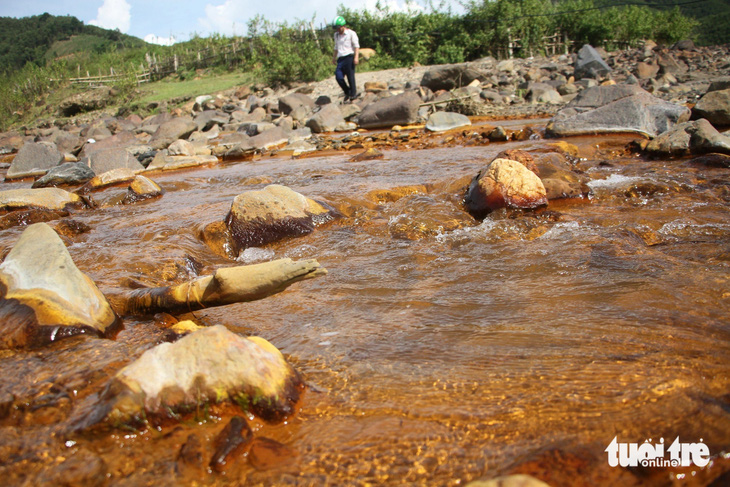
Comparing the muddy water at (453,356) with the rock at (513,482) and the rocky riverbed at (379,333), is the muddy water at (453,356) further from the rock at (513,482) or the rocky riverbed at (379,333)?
the rock at (513,482)

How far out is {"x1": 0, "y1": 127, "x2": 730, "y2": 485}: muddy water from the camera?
1.21 m

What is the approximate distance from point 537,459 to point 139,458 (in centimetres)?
98

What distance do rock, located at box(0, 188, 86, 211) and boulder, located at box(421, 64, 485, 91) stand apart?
10.8 meters

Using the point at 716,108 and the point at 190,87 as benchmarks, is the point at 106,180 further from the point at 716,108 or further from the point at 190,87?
the point at 190,87

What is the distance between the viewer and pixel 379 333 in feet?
6.28

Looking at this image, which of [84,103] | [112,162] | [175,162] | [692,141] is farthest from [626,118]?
[84,103]

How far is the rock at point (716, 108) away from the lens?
21.7 ft

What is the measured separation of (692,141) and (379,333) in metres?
4.91

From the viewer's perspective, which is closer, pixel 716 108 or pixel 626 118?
pixel 716 108

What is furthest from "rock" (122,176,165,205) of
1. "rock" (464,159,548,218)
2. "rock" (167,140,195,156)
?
"rock" (167,140,195,156)

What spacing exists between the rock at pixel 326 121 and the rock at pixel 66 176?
15.9 feet

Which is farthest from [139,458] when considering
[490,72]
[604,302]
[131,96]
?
[131,96]

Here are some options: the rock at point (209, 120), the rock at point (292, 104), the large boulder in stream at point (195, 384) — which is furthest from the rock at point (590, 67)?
the large boulder in stream at point (195, 384)

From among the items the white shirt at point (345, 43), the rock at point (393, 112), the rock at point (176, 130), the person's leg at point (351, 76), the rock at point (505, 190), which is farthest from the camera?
the person's leg at point (351, 76)
